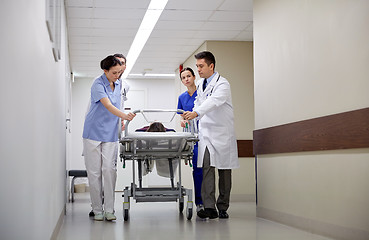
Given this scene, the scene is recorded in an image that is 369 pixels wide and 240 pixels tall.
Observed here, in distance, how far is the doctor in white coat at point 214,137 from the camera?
189 inches

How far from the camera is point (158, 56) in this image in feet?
30.8

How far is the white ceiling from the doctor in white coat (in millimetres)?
1556

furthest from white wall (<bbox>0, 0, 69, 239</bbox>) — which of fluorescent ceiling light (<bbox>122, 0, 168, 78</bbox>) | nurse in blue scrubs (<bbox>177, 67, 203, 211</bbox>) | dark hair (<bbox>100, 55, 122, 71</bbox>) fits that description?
fluorescent ceiling light (<bbox>122, 0, 168, 78</bbox>)

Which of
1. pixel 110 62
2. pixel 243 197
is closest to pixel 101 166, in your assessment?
pixel 110 62

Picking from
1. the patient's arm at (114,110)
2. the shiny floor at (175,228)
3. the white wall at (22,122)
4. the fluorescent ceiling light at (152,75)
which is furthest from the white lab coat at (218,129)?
the fluorescent ceiling light at (152,75)

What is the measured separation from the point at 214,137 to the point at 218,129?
95 mm

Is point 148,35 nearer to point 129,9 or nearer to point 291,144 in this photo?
point 129,9

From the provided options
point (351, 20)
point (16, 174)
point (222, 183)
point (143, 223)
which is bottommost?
point (143, 223)

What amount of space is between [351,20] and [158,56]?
20.9ft

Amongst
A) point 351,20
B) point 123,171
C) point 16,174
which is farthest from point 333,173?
point 123,171

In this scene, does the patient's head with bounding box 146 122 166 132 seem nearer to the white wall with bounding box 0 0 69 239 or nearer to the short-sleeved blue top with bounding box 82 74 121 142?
the short-sleeved blue top with bounding box 82 74 121 142

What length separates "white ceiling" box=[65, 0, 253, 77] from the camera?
247 inches

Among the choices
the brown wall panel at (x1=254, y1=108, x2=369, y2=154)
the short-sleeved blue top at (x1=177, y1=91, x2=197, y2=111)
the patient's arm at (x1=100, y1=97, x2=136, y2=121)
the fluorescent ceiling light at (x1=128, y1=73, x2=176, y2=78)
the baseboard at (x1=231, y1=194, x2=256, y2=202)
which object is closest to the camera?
the brown wall panel at (x1=254, y1=108, x2=369, y2=154)

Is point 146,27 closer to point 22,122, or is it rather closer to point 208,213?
Answer: point 208,213
